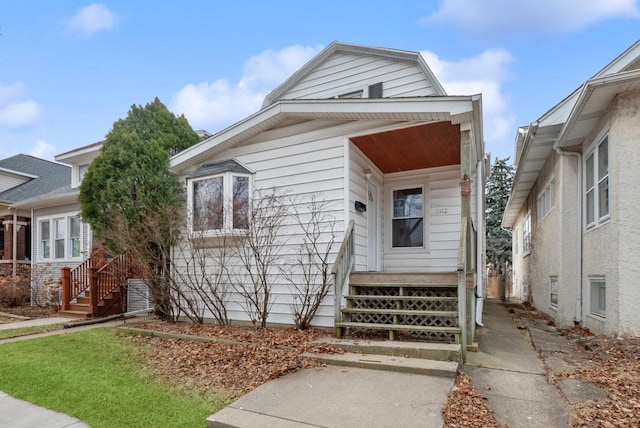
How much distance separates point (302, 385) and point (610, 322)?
4532 millimetres

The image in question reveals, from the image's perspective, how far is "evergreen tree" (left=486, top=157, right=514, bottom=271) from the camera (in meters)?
20.4

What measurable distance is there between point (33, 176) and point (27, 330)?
41.7ft

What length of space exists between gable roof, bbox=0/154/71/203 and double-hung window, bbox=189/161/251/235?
11.1 metres

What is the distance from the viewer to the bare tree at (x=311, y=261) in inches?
238

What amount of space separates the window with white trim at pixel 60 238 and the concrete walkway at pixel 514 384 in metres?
12.1

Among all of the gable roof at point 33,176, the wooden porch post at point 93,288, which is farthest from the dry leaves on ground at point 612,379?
the gable roof at point 33,176

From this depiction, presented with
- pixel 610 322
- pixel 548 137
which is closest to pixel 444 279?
pixel 610 322

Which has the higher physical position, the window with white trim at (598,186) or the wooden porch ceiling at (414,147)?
the wooden porch ceiling at (414,147)

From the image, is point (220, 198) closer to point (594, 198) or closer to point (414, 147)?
point (414, 147)

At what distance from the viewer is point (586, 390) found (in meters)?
3.54

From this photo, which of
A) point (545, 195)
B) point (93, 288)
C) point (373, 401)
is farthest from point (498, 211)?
point (373, 401)

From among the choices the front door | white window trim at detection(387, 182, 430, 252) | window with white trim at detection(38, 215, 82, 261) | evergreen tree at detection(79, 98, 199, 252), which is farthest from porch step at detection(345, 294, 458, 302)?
window with white trim at detection(38, 215, 82, 261)

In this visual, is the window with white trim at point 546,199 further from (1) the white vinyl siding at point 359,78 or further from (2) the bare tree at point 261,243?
(2) the bare tree at point 261,243

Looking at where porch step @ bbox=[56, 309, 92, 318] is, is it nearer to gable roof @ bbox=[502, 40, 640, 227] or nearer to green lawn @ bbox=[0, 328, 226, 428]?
green lawn @ bbox=[0, 328, 226, 428]
